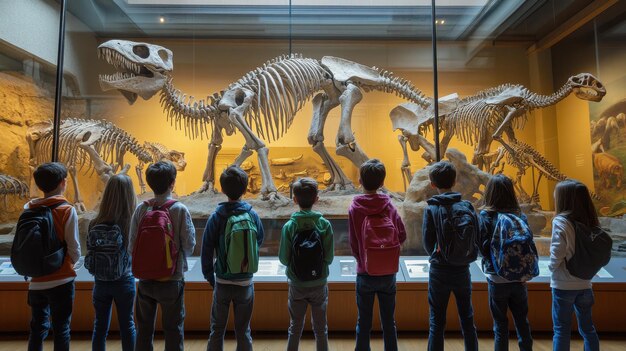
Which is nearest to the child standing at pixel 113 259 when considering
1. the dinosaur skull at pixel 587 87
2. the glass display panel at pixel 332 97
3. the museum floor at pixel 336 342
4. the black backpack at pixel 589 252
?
the museum floor at pixel 336 342

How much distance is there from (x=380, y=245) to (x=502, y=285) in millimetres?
823

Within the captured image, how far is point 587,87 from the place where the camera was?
4.61 metres

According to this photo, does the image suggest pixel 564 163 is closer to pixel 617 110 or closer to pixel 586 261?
pixel 617 110

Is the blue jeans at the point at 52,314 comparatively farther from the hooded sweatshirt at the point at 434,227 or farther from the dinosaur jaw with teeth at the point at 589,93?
the dinosaur jaw with teeth at the point at 589,93

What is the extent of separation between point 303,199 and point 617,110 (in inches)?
205

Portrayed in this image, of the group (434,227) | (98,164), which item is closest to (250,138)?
(98,164)

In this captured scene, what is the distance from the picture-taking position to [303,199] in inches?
87.9

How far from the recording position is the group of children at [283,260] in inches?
84.1

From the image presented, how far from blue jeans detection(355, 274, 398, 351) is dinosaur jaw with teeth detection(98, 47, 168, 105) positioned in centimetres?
334

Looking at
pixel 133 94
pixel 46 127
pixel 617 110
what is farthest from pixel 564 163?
pixel 46 127

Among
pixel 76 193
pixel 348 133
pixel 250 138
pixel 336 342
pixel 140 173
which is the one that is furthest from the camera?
pixel 140 173

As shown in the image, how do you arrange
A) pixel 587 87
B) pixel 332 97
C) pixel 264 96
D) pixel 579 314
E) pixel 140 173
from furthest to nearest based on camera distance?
pixel 332 97, pixel 140 173, pixel 264 96, pixel 587 87, pixel 579 314

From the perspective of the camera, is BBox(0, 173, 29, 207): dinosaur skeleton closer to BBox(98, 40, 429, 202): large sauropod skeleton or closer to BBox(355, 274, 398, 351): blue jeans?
BBox(98, 40, 429, 202): large sauropod skeleton

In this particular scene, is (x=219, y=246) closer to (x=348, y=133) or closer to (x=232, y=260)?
(x=232, y=260)
